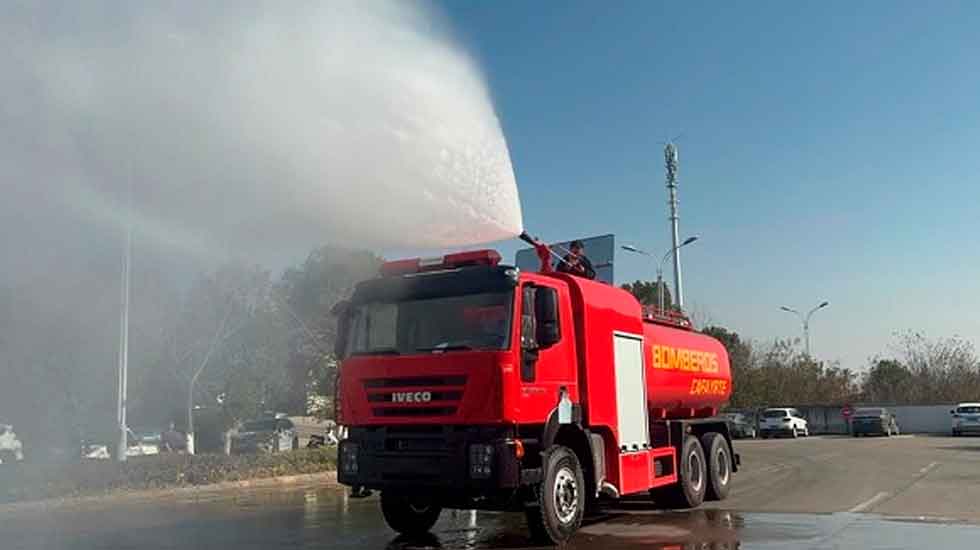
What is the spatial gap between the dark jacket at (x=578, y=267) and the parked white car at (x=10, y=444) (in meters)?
19.7

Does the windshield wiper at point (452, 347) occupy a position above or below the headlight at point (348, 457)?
above

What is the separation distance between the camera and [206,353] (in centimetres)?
2798

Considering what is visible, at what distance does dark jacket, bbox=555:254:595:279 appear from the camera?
42.0 feet

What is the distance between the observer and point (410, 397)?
10.8 m

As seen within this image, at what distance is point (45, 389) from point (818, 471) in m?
19.5

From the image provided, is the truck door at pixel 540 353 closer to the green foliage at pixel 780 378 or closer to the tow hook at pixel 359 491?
the tow hook at pixel 359 491

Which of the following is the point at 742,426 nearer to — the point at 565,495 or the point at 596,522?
the point at 596,522

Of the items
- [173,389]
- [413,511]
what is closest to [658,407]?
[413,511]

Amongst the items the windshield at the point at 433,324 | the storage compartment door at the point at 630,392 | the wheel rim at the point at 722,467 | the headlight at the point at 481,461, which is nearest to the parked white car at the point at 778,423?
the wheel rim at the point at 722,467

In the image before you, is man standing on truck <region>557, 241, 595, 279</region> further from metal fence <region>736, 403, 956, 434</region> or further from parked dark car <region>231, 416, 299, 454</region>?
metal fence <region>736, 403, 956, 434</region>

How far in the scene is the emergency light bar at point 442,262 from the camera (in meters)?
11.4

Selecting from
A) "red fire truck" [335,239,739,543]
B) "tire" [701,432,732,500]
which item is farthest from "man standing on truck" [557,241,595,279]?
"tire" [701,432,732,500]

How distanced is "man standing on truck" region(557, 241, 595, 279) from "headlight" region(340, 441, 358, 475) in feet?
12.3

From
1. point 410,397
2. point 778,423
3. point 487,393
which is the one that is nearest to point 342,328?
point 410,397
